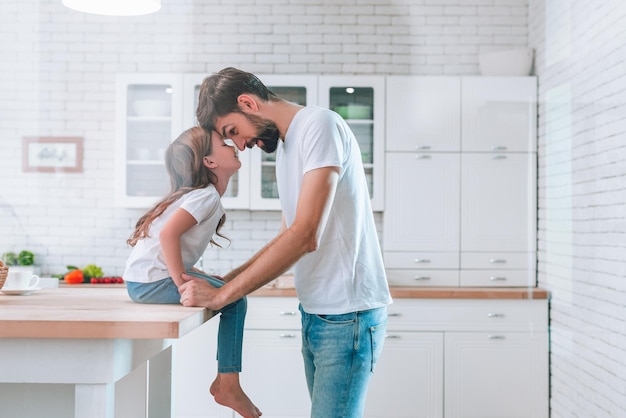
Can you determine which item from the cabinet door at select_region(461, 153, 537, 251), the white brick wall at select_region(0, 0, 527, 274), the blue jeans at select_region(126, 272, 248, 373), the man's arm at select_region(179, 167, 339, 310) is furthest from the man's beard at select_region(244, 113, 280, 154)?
the cabinet door at select_region(461, 153, 537, 251)

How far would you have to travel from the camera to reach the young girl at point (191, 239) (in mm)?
1702

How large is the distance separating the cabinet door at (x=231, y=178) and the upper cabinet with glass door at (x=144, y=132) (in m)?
0.02

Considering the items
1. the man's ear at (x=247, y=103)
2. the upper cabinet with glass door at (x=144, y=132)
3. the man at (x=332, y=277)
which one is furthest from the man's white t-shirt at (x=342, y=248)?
the upper cabinet with glass door at (x=144, y=132)

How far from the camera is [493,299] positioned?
2.30m

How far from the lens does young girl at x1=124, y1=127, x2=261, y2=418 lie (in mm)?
1702

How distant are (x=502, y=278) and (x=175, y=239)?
1103mm

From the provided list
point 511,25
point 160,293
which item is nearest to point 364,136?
point 511,25

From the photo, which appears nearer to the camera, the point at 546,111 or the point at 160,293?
the point at 160,293

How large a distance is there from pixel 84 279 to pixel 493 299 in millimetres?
1241

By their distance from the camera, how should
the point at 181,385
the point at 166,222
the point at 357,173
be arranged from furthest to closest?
the point at 181,385 → the point at 166,222 → the point at 357,173

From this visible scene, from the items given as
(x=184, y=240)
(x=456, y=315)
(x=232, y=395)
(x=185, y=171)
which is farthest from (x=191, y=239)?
(x=456, y=315)

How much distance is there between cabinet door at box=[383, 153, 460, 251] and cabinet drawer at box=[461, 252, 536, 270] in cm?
5

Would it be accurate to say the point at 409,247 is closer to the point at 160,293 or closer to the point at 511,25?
the point at 511,25

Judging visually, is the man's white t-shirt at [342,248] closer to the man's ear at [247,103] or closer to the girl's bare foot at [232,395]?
the man's ear at [247,103]
